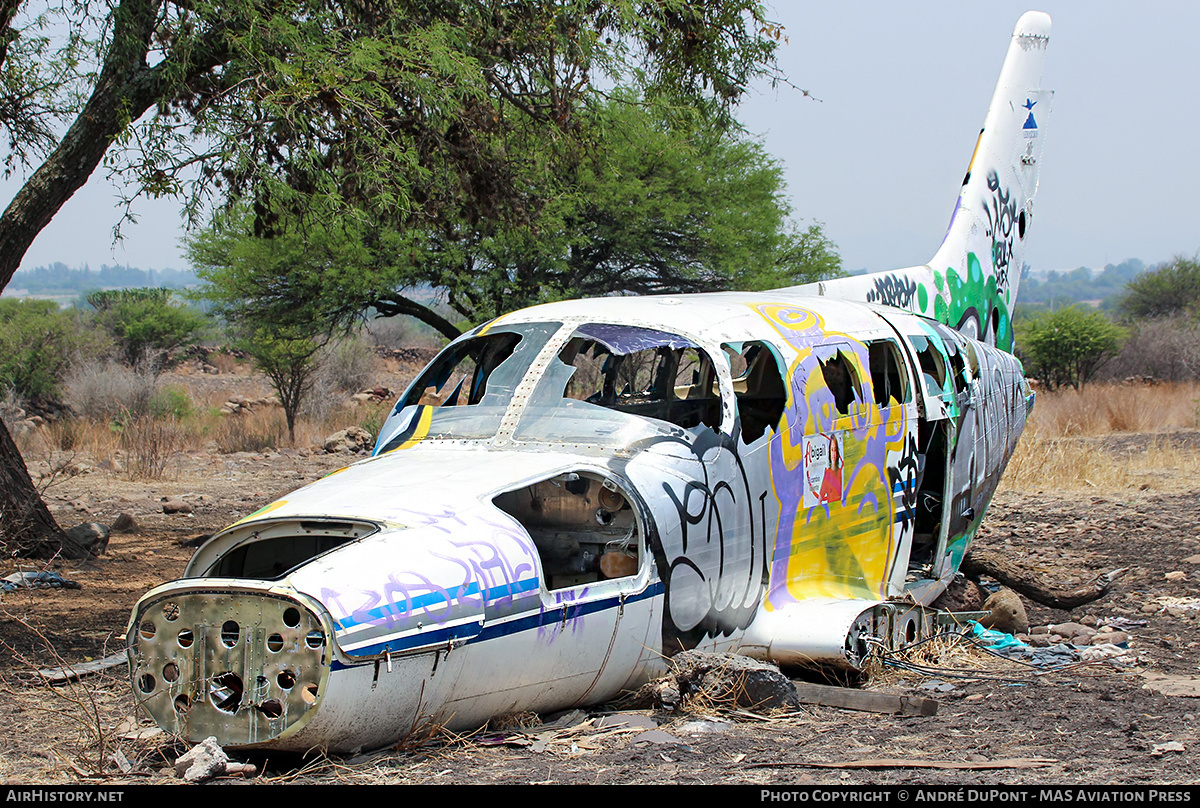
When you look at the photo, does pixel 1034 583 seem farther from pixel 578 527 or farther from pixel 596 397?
pixel 578 527

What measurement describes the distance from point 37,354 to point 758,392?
24992 millimetres

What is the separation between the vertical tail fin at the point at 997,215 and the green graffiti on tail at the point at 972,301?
1cm

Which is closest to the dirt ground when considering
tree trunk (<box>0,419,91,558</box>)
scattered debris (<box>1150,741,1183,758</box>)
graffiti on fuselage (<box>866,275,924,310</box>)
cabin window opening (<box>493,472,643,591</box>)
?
scattered debris (<box>1150,741,1183,758</box>)

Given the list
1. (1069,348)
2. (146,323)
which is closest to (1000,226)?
(1069,348)

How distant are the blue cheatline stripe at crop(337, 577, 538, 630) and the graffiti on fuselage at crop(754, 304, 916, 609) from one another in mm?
2129

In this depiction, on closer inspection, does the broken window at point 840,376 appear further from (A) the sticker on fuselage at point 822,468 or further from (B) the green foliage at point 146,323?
(B) the green foliage at point 146,323

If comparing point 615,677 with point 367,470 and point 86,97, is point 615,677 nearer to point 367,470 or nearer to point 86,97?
point 367,470

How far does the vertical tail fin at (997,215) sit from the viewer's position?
12.2 meters

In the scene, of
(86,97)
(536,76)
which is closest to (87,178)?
(86,97)

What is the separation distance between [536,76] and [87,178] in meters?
4.41

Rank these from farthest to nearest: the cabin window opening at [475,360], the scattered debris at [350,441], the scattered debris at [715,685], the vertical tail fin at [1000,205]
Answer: the scattered debris at [350,441]
the vertical tail fin at [1000,205]
the cabin window opening at [475,360]
the scattered debris at [715,685]

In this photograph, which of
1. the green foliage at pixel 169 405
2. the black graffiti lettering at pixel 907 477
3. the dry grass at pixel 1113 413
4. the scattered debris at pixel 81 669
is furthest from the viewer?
the green foliage at pixel 169 405

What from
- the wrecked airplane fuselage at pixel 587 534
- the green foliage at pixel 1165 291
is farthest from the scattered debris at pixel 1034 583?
the green foliage at pixel 1165 291

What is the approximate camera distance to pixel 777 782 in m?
4.54
